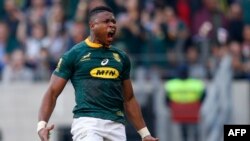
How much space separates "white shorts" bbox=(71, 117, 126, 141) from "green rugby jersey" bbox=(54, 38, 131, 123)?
0.06 meters

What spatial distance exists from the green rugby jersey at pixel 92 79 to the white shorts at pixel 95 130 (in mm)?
56

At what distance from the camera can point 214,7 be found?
2239 centimetres

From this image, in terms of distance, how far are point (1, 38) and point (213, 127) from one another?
4668 millimetres

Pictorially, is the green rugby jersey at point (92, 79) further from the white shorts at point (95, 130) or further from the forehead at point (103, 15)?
the forehead at point (103, 15)

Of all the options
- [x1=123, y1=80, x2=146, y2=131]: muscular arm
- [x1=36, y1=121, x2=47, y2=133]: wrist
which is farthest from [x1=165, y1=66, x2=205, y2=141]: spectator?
[x1=36, y1=121, x2=47, y2=133]: wrist

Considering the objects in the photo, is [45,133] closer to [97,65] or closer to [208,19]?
[97,65]

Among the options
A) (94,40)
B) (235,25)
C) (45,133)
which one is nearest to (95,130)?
(45,133)

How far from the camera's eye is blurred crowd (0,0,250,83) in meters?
21.7

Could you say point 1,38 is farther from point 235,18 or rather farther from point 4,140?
point 235,18

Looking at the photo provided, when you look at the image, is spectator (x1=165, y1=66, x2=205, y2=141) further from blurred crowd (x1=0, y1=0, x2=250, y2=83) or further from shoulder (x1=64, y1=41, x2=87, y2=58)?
shoulder (x1=64, y1=41, x2=87, y2=58)

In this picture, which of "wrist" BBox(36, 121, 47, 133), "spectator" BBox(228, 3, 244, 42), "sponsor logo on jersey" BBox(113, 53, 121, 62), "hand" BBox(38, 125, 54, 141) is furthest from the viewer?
"spectator" BBox(228, 3, 244, 42)

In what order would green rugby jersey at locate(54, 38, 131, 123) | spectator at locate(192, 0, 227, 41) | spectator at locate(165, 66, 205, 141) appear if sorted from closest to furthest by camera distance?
green rugby jersey at locate(54, 38, 131, 123) → spectator at locate(165, 66, 205, 141) → spectator at locate(192, 0, 227, 41)

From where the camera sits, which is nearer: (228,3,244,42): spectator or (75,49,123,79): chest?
(75,49,123,79): chest

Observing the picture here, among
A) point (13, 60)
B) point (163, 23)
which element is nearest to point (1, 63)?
point (13, 60)
